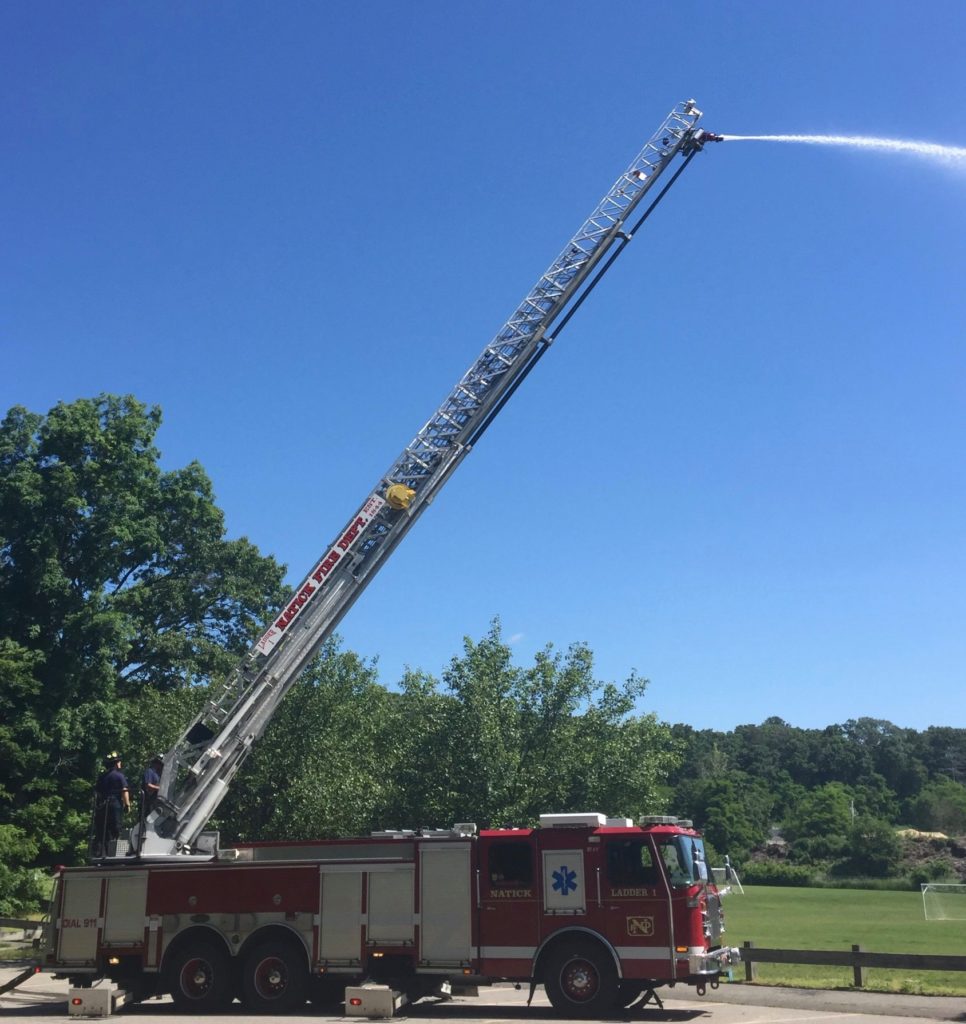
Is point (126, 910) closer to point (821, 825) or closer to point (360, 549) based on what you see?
point (360, 549)

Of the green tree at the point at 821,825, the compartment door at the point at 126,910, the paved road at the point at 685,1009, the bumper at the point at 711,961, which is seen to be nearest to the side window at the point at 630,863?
the bumper at the point at 711,961

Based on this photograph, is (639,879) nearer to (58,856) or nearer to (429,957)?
(429,957)

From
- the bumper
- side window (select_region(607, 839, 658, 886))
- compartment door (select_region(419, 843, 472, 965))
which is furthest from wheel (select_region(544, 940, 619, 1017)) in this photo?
compartment door (select_region(419, 843, 472, 965))

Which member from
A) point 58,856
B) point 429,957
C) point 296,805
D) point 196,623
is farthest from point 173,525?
point 429,957

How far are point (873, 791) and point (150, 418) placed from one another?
121 m

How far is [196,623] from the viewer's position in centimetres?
3941

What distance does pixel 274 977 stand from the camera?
51.6 feet

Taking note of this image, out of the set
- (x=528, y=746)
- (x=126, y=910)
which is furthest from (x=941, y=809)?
(x=126, y=910)

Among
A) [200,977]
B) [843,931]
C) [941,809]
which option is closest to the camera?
[200,977]

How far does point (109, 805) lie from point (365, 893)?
4.48 metres

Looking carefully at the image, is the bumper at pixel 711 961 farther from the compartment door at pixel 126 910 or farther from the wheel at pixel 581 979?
the compartment door at pixel 126 910

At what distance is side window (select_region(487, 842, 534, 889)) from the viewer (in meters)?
15.2

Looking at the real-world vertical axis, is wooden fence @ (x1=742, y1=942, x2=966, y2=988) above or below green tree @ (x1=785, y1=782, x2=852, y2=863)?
below

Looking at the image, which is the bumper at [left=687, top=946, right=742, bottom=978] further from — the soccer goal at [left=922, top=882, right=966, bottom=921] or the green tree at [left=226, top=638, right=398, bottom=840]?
the soccer goal at [left=922, top=882, right=966, bottom=921]
